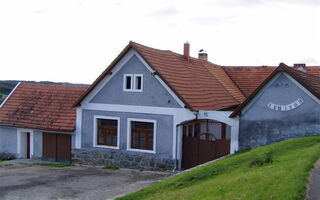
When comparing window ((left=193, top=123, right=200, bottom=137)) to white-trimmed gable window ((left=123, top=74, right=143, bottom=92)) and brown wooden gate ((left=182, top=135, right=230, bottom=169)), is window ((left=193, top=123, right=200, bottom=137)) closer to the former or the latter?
brown wooden gate ((left=182, top=135, right=230, bottom=169))

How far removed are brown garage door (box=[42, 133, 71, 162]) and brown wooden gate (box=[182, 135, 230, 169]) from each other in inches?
265

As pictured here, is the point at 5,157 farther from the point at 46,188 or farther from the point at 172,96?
the point at 172,96

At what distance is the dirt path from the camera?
13.8 meters

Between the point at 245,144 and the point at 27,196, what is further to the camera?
the point at 245,144

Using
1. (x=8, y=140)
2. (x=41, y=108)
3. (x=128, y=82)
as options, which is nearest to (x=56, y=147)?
(x=41, y=108)

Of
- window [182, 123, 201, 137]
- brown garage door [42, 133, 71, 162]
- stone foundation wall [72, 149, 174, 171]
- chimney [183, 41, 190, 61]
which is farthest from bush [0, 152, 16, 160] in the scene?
chimney [183, 41, 190, 61]

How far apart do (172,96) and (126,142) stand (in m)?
3.33

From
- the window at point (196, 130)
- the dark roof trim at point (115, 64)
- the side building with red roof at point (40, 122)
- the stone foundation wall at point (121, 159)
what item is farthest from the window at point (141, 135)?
the side building with red roof at point (40, 122)

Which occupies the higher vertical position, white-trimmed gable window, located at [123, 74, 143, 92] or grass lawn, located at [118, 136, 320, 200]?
→ white-trimmed gable window, located at [123, 74, 143, 92]

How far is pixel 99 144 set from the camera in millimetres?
20406

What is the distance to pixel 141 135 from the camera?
1938cm

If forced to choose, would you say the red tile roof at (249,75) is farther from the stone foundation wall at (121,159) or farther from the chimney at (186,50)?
the stone foundation wall at (121,159)

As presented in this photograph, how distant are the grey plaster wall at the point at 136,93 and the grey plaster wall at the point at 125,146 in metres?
0.61

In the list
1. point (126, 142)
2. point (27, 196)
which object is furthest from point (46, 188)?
point (126, 142)
